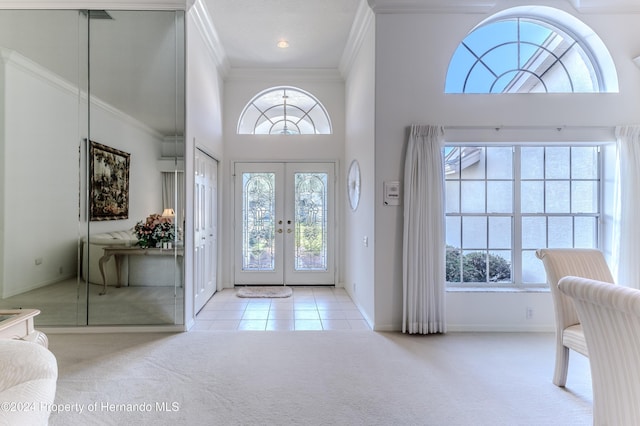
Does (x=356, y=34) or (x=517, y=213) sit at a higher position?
(x=356, y=34)

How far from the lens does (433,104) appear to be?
320 cm

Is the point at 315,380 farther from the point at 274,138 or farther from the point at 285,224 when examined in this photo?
the point at 274,138

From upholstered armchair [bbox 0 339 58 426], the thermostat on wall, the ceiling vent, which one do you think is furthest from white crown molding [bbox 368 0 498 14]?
upholstered armchair [bbox 0 339 58 426]

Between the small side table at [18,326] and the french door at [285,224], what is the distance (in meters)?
3.21

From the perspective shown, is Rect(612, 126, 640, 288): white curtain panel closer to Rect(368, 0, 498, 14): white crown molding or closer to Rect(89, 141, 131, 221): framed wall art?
Rect(368, 0, 498, 14): white crown molding

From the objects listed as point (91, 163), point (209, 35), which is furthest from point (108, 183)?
point (209, 35)

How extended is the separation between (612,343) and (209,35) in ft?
14.9

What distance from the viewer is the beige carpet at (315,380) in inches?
75.3

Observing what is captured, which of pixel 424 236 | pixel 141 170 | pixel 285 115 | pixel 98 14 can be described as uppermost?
pixel 98 14

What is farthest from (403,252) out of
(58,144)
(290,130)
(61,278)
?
(58,144)

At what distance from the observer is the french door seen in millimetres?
5055

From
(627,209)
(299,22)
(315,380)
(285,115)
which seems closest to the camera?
(315,380)

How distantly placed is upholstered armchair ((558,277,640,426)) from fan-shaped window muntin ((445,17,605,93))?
256 centimetres

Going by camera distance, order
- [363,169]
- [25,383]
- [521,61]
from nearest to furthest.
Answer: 1. [25,383]
2. [521,61]
3. [363,169]
